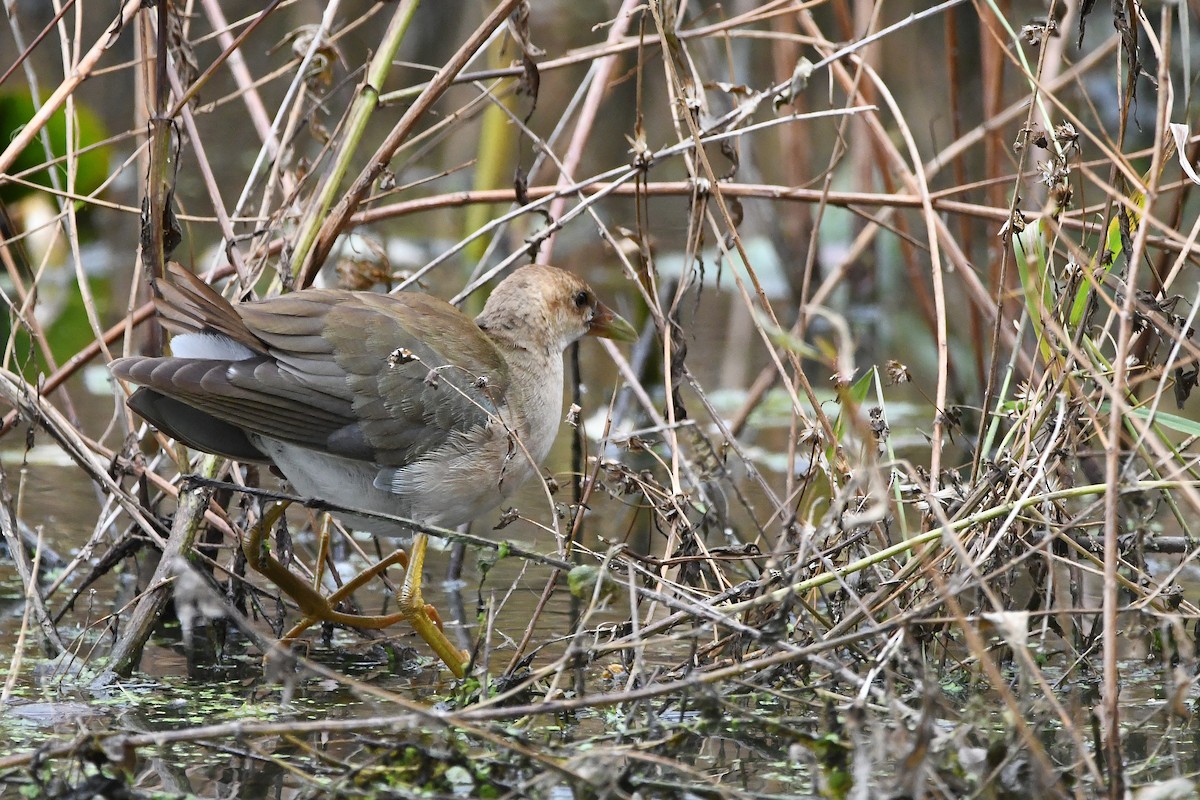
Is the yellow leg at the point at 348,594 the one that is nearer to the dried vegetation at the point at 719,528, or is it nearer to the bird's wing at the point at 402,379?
the dried vegetation at the point at 719,528

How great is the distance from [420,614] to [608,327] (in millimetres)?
1141

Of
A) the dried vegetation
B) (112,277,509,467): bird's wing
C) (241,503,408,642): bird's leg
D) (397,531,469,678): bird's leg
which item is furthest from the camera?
(241,503,408,642): bird's leg

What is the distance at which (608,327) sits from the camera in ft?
13.4

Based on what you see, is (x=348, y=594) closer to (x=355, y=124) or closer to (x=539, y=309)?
(x=539, y=309)

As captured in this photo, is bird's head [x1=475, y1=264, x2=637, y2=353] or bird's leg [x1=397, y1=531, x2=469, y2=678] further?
bird's head [x1=475, y1=264, x2=637, y2=353]

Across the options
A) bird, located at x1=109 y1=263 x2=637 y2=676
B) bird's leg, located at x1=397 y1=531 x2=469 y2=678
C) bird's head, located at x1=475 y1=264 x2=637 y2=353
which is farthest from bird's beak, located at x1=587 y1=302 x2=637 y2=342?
bird's leg, located at x1=397 y1=531 x2=469 y2=678

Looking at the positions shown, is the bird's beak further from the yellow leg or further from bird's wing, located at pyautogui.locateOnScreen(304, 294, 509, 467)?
the yellow leg

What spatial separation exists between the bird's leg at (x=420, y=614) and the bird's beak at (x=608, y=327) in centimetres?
→ 98

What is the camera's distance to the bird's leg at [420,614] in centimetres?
320

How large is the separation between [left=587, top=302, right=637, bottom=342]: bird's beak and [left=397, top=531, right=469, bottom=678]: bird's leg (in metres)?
0.98

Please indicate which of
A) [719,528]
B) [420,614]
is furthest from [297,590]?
[719,528]

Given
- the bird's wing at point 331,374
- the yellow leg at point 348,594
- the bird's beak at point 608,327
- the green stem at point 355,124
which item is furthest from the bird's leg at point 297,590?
the bird's beak at point 608,327

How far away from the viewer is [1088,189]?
7.95 m

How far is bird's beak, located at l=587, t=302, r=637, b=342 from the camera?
13.3 ft
